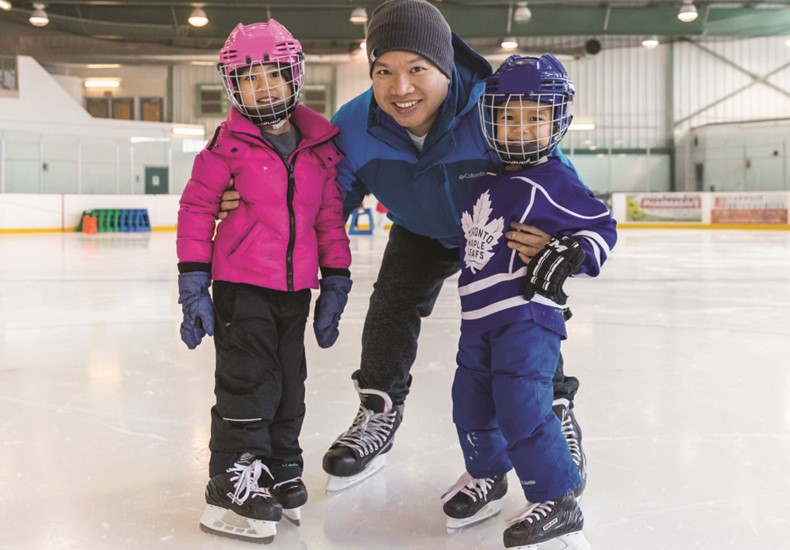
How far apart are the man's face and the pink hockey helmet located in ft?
0.63

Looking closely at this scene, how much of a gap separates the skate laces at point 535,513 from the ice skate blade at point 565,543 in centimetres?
5

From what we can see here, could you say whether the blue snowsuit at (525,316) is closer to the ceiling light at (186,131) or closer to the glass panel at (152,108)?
the ceiling light at (186,131)

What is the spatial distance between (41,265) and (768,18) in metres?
15.8

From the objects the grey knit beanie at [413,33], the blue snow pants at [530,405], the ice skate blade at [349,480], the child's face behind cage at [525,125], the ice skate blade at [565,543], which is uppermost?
the grey knit beanie at [413,33]

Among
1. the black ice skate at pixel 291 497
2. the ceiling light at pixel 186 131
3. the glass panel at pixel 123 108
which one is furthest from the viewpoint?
the glass panel at pixel 123 108

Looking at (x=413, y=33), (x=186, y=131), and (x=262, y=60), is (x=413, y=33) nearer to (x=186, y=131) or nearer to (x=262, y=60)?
(x=262, y=60)

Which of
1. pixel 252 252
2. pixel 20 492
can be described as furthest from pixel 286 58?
pixel 20 492

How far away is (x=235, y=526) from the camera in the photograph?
159 centimetres

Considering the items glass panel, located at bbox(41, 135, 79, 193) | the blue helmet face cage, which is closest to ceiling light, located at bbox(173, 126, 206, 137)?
glass panel, located at bbox(41, 135, 79, 193)

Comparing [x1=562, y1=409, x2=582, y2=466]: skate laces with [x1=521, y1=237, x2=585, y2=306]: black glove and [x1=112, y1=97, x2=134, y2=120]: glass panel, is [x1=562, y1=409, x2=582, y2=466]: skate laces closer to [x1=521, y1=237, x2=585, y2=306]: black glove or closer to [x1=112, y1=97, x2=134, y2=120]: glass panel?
[x1=521, y1=237, x2=585, y2=306]: black glove

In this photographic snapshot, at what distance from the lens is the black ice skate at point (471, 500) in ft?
5.36

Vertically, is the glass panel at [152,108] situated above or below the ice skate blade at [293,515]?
above

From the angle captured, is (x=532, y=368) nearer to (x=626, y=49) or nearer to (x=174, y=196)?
(x=174, y=196)

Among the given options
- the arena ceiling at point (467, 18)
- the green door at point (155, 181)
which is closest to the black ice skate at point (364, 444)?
the arena ceiling at point (467, 18)
